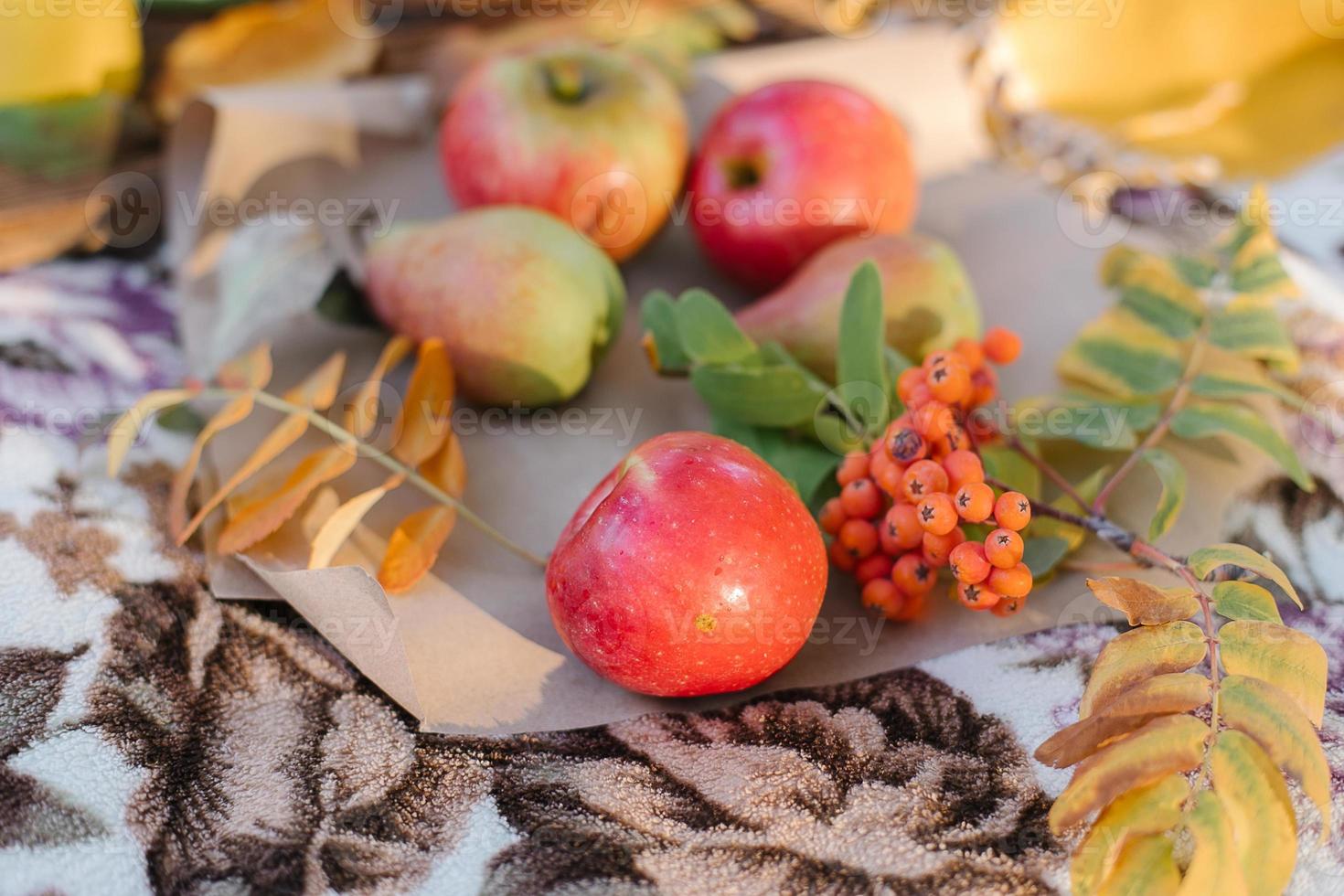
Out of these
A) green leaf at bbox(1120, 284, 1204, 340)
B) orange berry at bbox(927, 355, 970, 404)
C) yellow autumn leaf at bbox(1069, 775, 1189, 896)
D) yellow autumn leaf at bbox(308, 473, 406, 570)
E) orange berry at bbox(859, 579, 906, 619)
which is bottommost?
orange berry at bbox(859, 579, 906, 619)

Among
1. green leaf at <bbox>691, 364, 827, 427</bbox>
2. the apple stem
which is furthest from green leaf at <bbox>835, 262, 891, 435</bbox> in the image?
the apple stem

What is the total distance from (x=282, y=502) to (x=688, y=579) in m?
0.19

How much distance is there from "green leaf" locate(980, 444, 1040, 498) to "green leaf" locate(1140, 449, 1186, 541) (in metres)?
0.05

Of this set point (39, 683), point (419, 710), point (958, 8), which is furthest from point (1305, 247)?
point (39, 683)

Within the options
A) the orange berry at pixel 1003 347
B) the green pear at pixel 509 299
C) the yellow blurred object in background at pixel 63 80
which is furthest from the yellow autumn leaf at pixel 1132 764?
the yellow blurred object in background at pixel 63 80

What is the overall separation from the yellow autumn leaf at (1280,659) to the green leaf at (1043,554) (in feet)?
0.28

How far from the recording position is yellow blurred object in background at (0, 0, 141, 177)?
0.59 m

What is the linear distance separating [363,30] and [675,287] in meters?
0.33

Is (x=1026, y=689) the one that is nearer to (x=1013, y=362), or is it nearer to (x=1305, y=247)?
(x=1013, y=362)

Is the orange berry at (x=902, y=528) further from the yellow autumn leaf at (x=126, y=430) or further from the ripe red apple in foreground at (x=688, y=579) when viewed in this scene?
the yellow autumn leaf at (x=126, y=430)

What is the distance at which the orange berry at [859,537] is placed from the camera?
0.45 m

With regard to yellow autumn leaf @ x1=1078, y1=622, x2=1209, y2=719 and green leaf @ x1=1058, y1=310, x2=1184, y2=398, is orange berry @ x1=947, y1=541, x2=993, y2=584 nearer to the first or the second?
yellow autumn leaf @ x1=1078, y1=622, x2=1209, y2=719

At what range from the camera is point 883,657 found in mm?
443

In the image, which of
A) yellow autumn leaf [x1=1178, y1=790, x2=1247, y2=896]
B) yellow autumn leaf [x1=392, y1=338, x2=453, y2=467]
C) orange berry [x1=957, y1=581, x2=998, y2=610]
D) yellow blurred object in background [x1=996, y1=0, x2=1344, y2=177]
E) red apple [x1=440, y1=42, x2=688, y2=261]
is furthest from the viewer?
yellow blurred object in background [x1=996, y1=0, x2=1344, y2=177]
